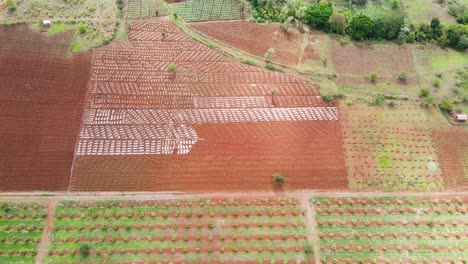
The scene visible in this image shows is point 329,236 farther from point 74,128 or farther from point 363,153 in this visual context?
point 74,128

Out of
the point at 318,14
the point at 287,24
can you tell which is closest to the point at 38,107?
the point at 287,24

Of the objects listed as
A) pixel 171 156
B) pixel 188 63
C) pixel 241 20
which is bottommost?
pixel 171 156

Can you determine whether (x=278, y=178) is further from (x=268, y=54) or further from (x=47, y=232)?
(x=47, y=232)

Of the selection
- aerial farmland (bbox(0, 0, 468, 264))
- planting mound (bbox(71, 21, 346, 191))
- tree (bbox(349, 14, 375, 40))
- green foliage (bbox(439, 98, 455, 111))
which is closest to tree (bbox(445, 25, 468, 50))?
aerial farmland (bbox(0, 0, 468, 264))

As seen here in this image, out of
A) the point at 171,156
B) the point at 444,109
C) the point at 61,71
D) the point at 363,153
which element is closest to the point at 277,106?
the point at 363,153

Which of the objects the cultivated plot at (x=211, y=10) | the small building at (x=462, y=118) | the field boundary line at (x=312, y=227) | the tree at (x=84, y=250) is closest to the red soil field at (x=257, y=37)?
the cultivated plot at (x=211, y=10)

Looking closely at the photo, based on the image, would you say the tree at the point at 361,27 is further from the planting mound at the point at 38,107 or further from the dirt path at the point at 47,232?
the dirt path at the point at 47,232

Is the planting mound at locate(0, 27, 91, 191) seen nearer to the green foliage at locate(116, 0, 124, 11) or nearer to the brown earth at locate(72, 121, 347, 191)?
the brown earth at locate(72, 121, 347, 191)
